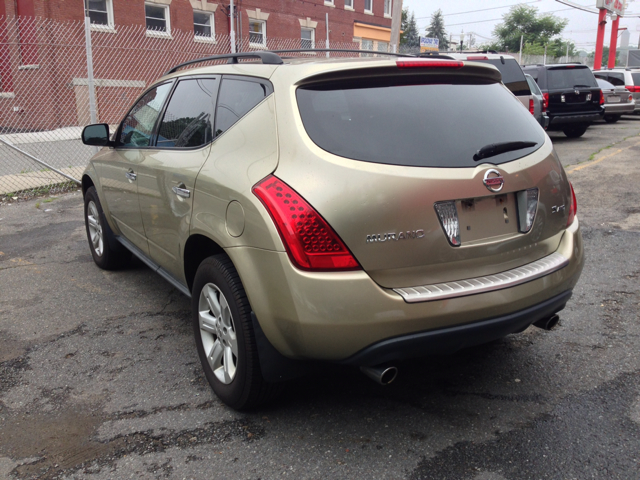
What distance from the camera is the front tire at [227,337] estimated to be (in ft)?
9.01

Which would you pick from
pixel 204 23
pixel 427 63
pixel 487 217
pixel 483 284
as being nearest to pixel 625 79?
pixel 204 23

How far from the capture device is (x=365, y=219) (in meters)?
2.43

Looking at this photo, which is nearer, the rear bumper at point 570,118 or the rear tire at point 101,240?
the rear tire at point 101,240

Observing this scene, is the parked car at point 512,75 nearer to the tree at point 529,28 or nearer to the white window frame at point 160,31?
the white window frame at point 160,31

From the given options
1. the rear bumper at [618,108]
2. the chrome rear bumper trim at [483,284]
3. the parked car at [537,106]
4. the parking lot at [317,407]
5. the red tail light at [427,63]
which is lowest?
the parking lot at [317,407]

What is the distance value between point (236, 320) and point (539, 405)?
1.58 m

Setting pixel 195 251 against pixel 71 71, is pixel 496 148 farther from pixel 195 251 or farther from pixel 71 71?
pixel 71 71

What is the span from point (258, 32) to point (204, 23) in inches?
118

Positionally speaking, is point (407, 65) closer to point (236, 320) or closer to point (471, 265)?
point (471, 265)

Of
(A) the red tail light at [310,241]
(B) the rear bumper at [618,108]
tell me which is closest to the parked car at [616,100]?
(B) the rear bumper at [618,108]

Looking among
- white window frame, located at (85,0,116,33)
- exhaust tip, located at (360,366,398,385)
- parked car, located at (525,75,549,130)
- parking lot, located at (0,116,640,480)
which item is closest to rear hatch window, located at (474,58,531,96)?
parked car, located at (525,75,549,130)

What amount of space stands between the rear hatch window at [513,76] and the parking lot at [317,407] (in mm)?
8108

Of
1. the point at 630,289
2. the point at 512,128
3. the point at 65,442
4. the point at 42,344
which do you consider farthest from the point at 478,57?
the point at 65,442

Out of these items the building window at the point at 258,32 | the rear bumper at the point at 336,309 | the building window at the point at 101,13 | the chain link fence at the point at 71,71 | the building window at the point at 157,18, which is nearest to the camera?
the rear bumper at the point at 336,309
